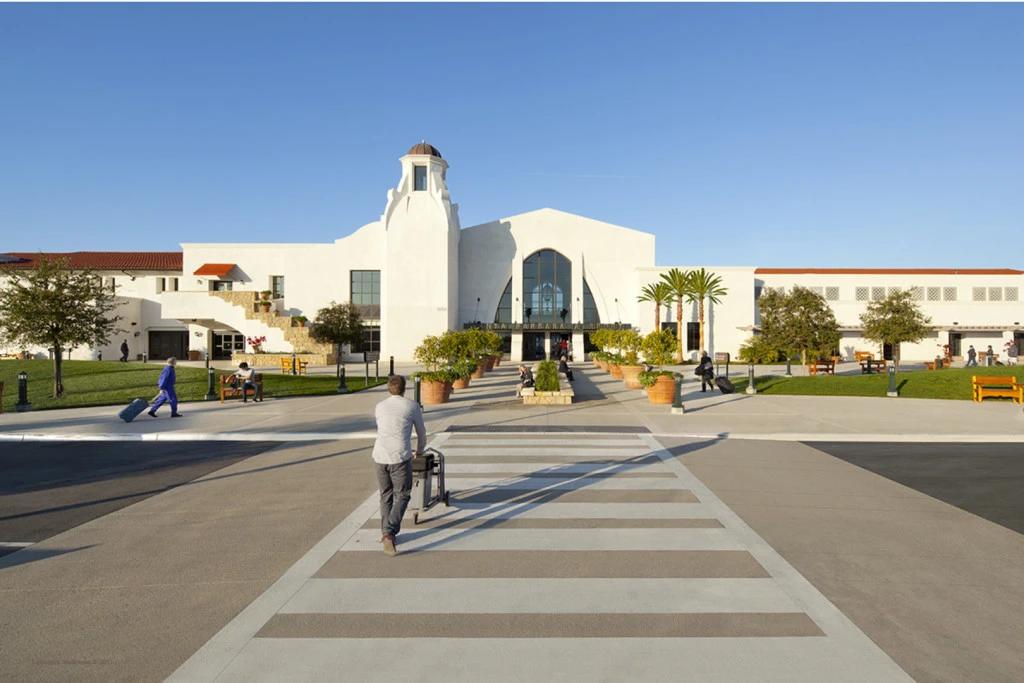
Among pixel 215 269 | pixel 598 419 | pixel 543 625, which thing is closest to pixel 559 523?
pixel 543 625

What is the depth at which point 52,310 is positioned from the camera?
2139 centimetres

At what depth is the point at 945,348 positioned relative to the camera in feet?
173

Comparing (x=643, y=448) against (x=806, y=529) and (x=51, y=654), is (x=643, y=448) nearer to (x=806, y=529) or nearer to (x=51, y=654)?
(x=806, y=529)

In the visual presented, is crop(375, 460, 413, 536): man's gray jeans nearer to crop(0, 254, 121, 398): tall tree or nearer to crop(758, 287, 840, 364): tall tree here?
crop(0, 254, 121, 398): tall tree

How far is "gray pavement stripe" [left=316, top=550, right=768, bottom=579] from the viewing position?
18.4 ft

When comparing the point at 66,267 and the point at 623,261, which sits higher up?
the point at 623,261

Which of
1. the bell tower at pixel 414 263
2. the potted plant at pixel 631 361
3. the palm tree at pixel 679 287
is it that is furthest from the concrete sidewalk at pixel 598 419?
the palm tree at pixel 679 287

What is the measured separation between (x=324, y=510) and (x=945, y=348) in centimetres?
5831

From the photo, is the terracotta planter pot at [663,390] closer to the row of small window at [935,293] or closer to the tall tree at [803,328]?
the tall tree at [803,328]

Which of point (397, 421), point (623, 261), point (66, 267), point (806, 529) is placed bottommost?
point (806, 529)

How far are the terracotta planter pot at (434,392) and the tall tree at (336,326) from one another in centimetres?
2614

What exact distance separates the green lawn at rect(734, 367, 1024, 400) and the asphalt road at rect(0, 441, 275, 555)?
20.2 metres

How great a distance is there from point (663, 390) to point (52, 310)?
19770mm

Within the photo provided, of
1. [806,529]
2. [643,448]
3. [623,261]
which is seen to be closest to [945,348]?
[623,261]
